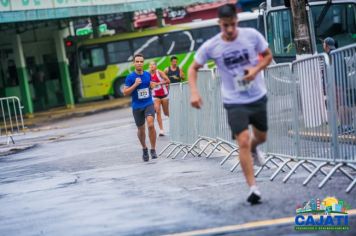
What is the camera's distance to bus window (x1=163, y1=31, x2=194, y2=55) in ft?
119

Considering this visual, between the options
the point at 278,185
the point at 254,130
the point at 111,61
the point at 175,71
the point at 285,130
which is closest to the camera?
the point at 254,130

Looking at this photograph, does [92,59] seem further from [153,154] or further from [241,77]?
[241,77]

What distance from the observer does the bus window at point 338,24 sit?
16.8 meters

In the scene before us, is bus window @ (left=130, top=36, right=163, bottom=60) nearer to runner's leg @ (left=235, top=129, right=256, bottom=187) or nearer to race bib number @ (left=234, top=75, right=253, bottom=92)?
race bib number @ (left=234, top=75, right=253, bottom=92)

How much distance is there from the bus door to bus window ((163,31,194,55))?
3.21 meters

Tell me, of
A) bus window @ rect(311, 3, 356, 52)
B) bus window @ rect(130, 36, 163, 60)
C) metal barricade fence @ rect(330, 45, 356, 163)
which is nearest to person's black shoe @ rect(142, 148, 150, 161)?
metal barricade fence @ rect(330, 45, 356, 163)

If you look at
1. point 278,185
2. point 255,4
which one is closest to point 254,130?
point 278,185

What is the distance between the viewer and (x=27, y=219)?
807cm

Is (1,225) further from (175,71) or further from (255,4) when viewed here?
(255,4)

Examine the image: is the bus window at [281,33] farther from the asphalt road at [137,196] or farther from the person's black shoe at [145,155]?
the person's black shoe at [145,155]

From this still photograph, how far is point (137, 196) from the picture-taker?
28.7 feet

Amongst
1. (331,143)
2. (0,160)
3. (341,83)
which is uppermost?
(341,83)

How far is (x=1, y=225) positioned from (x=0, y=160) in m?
8.86

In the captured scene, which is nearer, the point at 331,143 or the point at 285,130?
the point at 331,143
